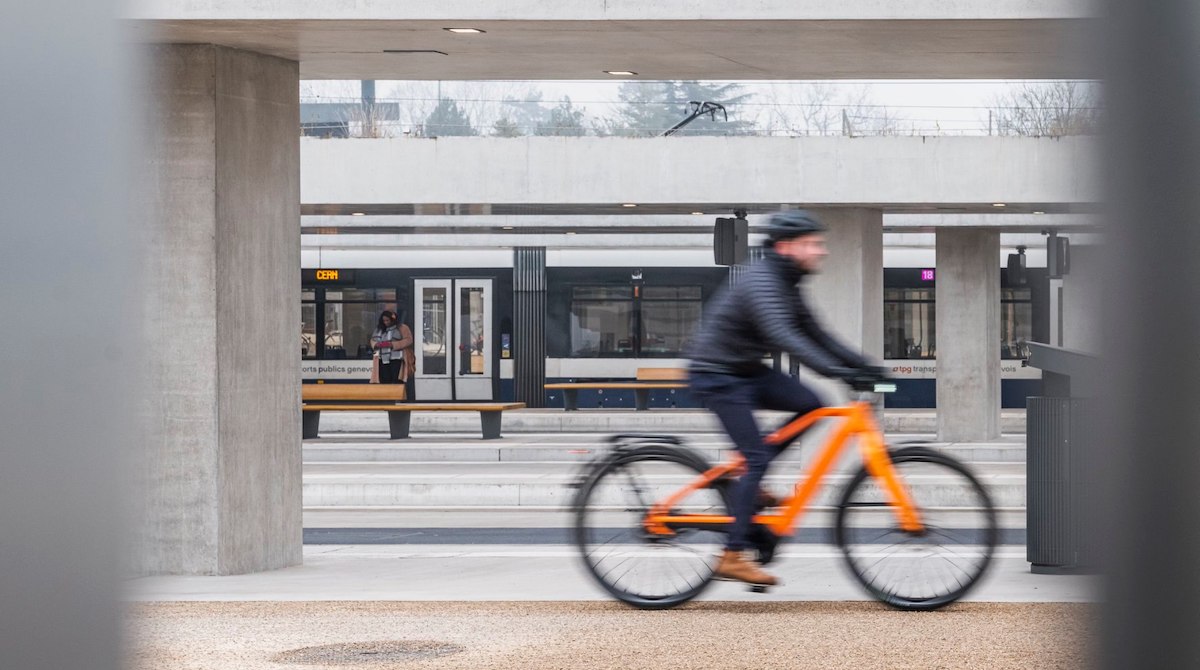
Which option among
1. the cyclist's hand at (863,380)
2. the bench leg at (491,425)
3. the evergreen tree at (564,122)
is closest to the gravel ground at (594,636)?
the cyclist's hand at (863,380)

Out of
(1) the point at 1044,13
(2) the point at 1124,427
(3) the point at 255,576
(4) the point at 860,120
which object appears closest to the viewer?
(2) the point at 1124,427

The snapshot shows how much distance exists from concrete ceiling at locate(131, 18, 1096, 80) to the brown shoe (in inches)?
126

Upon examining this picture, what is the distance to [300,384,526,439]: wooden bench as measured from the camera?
21.5 meters

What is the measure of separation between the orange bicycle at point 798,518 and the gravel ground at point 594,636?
153 mm

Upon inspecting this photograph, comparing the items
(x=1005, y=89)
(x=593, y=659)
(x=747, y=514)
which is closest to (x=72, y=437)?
(x=593, y=659)

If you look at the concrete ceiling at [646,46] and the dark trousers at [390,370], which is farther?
the dark trousers at [390,370]

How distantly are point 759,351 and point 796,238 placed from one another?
0.50 meters

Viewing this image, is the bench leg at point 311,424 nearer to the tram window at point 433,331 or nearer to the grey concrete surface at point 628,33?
the tram window at point 433,331

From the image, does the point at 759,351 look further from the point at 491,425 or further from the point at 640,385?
the point at 640,385

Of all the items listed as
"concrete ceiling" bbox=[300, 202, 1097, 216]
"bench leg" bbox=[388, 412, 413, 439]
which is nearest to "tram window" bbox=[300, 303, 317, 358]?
"bench leg" bbox=[388, 412, 413, 439]

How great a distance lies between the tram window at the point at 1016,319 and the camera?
2733 cm

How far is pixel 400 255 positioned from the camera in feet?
90.2

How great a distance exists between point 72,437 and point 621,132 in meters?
19.2

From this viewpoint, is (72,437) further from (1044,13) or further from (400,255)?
(400,255)
